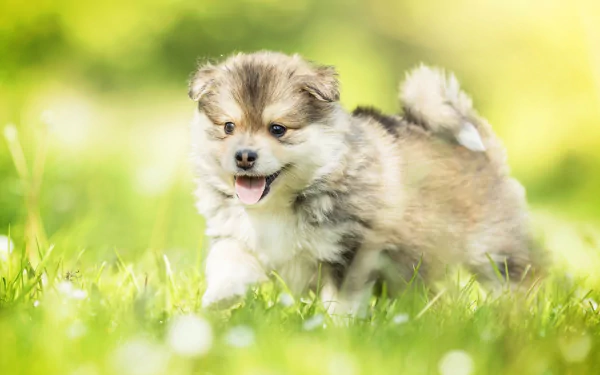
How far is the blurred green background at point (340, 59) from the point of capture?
21.7ft

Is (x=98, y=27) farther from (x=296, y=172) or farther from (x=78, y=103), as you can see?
(x=296, y=172)

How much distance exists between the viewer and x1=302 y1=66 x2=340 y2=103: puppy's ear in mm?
3059

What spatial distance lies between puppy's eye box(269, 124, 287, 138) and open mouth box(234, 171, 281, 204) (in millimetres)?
139

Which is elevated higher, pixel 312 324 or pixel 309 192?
pixel 309 192

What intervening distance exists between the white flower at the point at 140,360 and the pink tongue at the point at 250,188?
3.56ft

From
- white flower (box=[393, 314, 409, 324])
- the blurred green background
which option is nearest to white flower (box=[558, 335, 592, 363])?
white flower (box=[393, 314, 409, 324])

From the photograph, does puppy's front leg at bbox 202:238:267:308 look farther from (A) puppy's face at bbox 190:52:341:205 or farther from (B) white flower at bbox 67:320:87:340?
(B) white flower at bbox 67:320:87:340

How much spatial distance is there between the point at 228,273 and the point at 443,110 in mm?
1283

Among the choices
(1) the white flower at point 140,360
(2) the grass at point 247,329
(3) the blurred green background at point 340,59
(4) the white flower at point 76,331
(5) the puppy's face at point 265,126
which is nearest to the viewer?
(1) the white flower at point 140,360

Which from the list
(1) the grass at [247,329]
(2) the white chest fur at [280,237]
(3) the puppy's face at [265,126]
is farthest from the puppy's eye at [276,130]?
(1) the grass at [247,329]

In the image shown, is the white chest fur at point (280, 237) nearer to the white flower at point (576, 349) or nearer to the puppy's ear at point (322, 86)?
the puppy's ear at point (322, 86)

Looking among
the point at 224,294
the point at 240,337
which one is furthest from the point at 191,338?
the point at 224,294

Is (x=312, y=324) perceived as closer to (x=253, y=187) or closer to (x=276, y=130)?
(x=253, y=187)

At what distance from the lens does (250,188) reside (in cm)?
295
